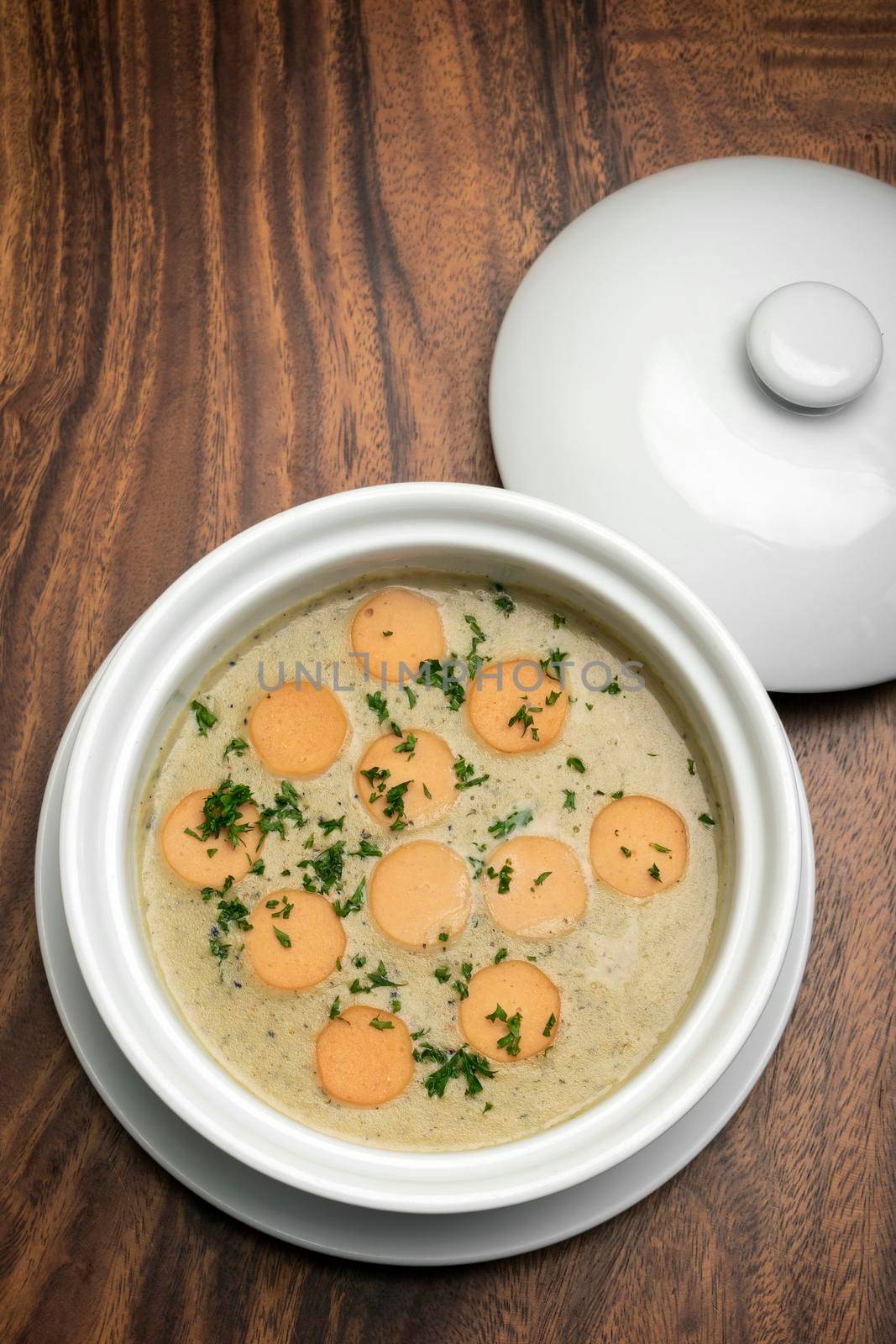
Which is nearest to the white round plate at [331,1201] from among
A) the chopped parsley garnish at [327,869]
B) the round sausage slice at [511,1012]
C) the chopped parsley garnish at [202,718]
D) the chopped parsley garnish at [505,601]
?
the chopped parsley garnish at [202,718]

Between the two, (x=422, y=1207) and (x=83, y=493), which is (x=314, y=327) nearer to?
(x=83, y=493)

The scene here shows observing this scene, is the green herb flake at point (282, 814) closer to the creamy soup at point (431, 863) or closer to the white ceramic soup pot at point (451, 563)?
the creamy soup at point (431, 863)

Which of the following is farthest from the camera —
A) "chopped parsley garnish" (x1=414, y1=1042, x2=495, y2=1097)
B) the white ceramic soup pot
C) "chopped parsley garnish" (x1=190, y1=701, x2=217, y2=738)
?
"chopped parsley garnish" (x1=190, y1=701, x2=217, y2=738)

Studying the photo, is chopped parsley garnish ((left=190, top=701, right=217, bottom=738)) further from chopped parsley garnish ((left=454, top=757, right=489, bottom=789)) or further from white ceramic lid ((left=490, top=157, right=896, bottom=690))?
white ceramic lid ((left=490, top=157, right=896, bottom=690))

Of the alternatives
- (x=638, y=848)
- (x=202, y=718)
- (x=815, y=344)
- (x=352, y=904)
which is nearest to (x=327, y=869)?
(x=352, y=904)

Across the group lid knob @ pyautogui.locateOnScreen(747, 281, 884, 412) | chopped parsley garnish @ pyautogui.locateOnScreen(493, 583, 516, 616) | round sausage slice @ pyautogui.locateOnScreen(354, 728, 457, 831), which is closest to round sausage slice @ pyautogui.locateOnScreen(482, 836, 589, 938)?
round sausage slice @ pyautogui.locateOnScreen(354, 728, 457, 831)

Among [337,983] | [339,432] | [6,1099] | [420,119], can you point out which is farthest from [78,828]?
[420,119]

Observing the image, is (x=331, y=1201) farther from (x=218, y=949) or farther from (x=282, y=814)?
(x=282, y=814)
